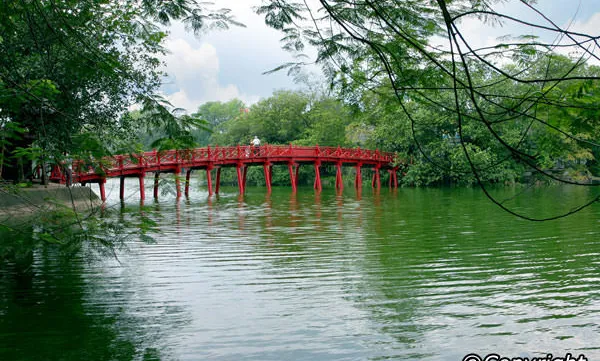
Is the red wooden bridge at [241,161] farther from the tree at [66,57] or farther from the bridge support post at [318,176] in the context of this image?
the tree at [66,57]

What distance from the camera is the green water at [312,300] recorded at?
4.76m

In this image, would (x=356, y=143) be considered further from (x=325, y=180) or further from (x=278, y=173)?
(x=278, y=173)

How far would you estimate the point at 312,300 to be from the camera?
6.26 m

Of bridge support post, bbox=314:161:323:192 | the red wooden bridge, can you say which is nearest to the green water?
the red wooden bridge

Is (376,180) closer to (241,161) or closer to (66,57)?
(241,161)

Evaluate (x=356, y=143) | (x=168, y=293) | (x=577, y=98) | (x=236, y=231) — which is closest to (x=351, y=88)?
(x=577, y=98)

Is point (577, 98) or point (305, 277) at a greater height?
point (577, 98)

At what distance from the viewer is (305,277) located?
758cm

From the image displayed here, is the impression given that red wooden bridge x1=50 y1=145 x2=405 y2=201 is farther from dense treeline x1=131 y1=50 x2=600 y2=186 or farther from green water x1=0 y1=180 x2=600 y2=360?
green water x1=0 y1=180 x2=600 y2=360

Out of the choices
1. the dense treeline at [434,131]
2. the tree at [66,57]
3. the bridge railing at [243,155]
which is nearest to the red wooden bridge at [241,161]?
the bridge railing at [243,155]

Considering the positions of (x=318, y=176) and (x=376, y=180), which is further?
(x=376, y=180)

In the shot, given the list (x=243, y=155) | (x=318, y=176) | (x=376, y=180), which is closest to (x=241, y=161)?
(x=243, y=155)

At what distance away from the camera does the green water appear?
15.6 ft

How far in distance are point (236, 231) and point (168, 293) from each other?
21.8 feet
